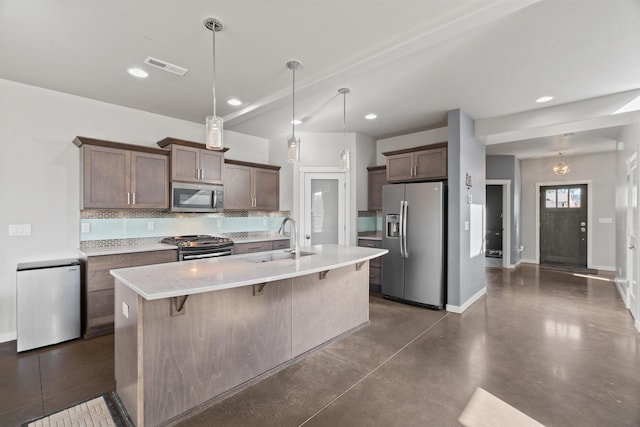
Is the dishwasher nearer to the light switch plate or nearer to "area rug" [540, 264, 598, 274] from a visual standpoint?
the light switch plate

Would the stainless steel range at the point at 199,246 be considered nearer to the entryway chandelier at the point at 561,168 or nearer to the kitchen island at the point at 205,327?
the kitchen island at the point at 205,327

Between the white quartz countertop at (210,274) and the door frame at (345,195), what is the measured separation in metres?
2.29

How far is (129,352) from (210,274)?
68 cm

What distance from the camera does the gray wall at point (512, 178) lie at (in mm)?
6930

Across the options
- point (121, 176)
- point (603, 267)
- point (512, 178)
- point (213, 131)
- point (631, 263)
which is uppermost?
point (512, 178)

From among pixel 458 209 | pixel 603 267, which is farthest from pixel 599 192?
pixel 458 209

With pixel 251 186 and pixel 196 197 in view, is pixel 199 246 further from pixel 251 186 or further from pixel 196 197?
pixel 251 186

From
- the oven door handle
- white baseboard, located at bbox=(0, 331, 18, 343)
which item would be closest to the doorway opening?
the oven door handle

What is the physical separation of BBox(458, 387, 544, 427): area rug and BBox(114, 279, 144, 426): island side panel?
2037 mm

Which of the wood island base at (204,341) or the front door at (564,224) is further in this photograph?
the front door at (564,224)

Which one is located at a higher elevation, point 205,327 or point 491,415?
point 205,327

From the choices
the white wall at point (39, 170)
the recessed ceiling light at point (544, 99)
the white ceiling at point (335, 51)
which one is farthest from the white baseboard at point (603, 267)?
the white wall at point (39, 170)

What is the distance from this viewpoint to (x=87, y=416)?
1.96m

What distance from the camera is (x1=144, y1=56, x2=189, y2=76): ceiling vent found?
2729 millimetres
